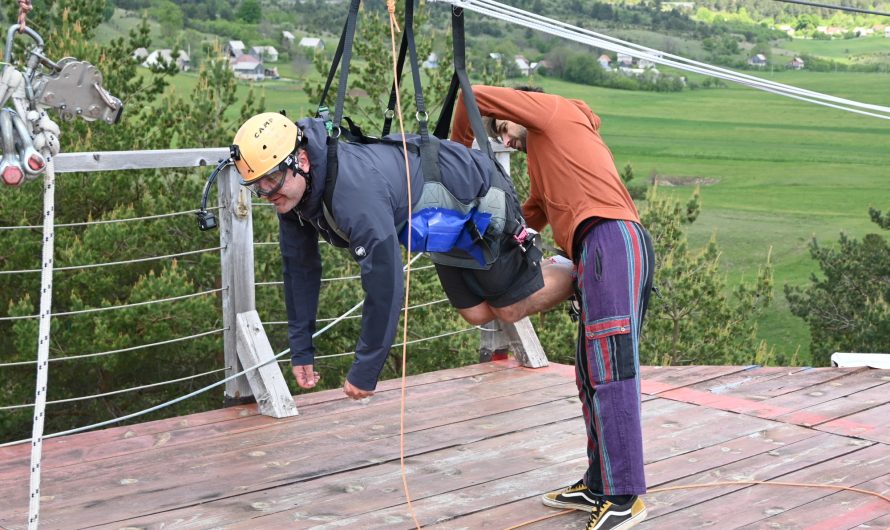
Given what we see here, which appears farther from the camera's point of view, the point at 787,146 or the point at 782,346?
the point at 787,146

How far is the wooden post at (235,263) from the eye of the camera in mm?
4141

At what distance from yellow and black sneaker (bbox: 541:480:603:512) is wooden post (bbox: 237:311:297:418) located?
4.14ft

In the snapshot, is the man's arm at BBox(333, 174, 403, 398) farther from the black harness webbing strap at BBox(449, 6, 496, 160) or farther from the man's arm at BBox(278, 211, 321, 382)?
the man's arm at BBox(278, 211, 321, 382)

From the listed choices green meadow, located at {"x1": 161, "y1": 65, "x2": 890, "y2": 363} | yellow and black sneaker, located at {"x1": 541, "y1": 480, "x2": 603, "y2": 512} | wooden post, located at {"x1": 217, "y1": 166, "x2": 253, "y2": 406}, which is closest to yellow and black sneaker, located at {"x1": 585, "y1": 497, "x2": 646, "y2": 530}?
yellow and black sneaker, located at {"x1": 541, "y1": 480, "x2": 603, "y2": 512}

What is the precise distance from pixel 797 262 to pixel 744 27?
877 inches

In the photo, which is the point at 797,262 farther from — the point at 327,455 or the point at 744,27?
the point at 327,455

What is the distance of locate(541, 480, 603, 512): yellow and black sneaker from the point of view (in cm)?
330

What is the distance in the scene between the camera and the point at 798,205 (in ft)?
193

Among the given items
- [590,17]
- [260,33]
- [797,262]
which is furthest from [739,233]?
[260,33]

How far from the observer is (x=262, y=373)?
417 centimetres

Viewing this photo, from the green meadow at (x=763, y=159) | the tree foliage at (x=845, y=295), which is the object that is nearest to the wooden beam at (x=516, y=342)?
the tree foliage at (x=845, y=295)

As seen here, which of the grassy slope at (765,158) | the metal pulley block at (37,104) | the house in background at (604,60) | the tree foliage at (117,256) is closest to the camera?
the metal pulley block at (37,104)

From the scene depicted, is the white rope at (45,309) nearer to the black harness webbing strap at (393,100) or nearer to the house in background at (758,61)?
the black harness webbing strap at (393,100)

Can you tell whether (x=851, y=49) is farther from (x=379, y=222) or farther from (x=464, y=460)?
(x=379, y=222)
